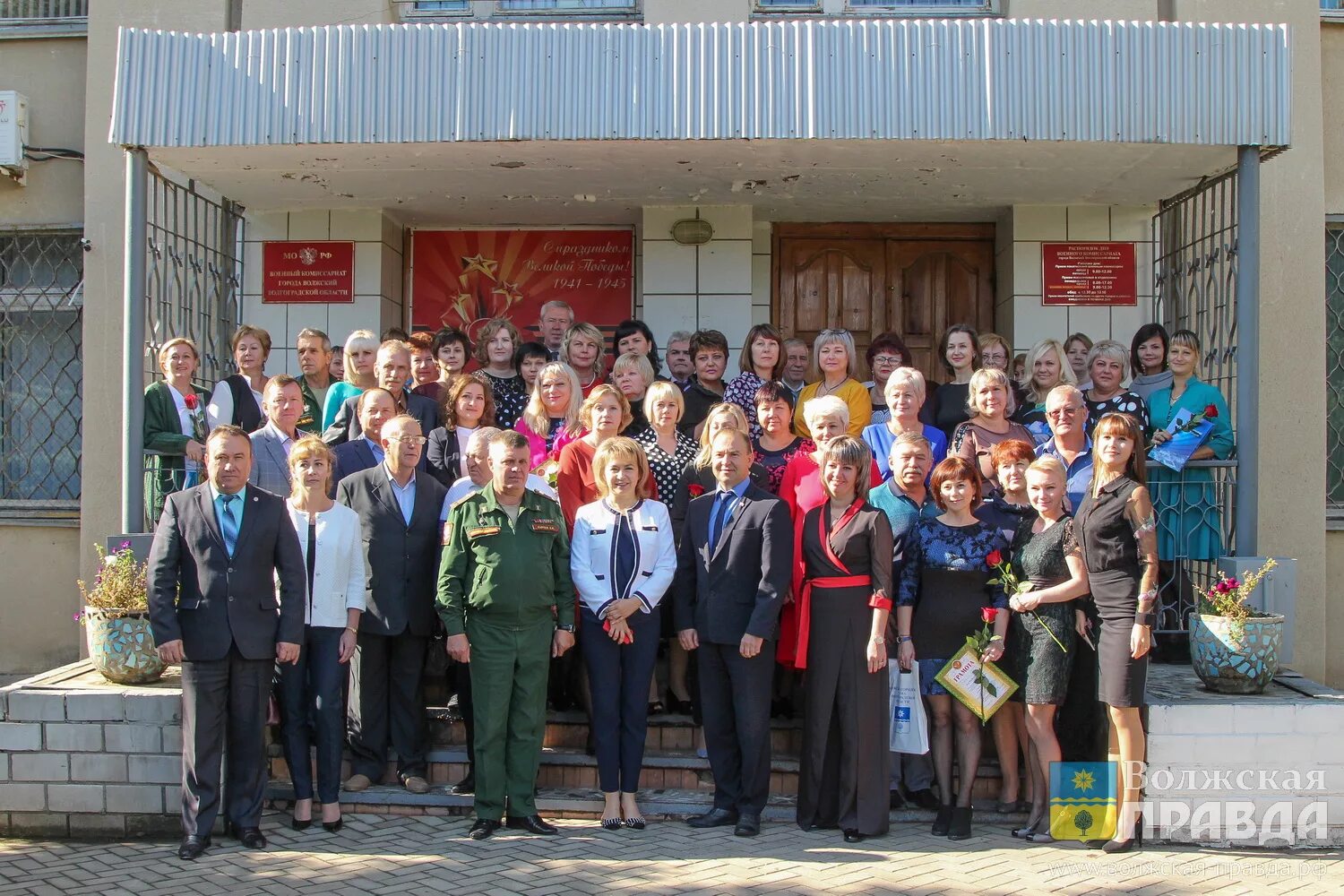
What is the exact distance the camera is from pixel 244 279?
8578 mm

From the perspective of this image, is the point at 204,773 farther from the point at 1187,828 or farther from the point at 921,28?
the point at 921,28

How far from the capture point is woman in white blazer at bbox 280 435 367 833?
207 inches

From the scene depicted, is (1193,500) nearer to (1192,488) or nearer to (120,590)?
(1192,488)

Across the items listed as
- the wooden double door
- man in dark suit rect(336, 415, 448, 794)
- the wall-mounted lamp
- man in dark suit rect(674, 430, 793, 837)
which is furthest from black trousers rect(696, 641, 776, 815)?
the wooden double door

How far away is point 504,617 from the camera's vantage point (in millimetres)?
5195

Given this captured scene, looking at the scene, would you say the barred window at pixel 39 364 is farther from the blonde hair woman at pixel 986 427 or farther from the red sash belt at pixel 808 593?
the blonde hair woman at pixel 986 427

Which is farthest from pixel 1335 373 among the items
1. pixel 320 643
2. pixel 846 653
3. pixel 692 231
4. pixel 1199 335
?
pixel 320 643

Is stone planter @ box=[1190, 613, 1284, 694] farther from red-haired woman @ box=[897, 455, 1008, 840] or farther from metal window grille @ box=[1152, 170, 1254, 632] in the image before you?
red-haired woman @ box=[897, 455, 1008, 840]

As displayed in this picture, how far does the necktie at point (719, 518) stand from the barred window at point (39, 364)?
556 cm

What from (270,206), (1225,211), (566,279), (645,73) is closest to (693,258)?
(566,279)

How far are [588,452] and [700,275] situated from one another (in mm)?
3131

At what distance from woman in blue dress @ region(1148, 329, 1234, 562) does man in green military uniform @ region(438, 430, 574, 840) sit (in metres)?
3.45

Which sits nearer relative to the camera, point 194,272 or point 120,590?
point 120,590

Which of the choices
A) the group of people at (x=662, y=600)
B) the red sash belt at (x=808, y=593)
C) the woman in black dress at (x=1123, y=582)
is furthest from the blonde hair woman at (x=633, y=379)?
the woman in black dress at (x=1123, y=582)
